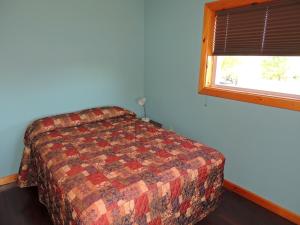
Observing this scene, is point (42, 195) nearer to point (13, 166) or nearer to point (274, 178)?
point (13, 166)

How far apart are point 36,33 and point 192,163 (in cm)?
212

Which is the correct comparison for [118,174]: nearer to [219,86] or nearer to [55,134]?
[55,134]

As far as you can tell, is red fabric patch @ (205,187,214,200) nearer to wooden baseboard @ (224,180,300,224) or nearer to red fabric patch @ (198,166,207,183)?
red fabric patch @ (198,166,207,183)

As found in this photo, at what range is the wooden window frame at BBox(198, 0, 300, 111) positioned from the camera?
1948mm

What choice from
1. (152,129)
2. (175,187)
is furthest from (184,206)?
(152,129)

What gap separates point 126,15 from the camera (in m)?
3.01

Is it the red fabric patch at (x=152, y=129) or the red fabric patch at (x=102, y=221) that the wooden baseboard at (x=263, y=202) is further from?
the red fabric patch at (x=102, y=221)

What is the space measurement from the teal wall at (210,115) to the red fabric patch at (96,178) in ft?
4.94

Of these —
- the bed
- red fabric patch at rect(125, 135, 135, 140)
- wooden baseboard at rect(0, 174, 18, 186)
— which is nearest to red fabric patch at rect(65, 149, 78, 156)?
the bed

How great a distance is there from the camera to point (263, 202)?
2182mm

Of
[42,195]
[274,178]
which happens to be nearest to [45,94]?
[42,195]

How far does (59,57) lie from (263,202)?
2728 mm

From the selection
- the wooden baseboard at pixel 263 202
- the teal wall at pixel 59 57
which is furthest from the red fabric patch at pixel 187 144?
the teal wall at pixel 59 57

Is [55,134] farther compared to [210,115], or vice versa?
[210,115]
